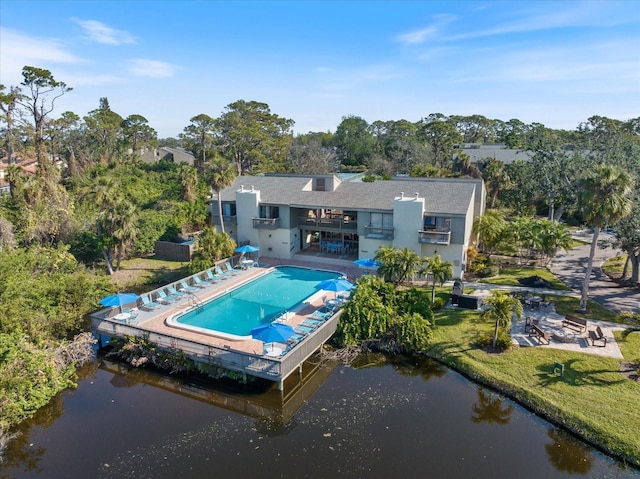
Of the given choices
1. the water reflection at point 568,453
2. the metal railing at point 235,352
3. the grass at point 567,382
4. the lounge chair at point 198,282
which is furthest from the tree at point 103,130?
the water reflection at point 568,453

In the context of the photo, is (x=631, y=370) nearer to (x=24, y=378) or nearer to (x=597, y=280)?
(x=597, y=280)

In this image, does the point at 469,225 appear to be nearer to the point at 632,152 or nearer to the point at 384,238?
the point at 384,238

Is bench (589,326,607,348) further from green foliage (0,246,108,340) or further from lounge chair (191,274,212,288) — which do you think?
green foliage (0,246,108,340)

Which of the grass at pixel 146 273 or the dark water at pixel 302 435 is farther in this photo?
the grass at pixel 146 273

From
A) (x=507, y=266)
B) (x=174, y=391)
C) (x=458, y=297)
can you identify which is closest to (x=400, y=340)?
(x=458, y=297)

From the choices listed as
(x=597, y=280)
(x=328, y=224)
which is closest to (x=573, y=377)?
→ (x=597, y=280)

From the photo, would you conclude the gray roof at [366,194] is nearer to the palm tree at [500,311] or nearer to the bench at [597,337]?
the palm tree at [500,311]

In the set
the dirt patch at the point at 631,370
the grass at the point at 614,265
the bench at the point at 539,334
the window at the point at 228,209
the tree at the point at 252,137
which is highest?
the tree at the point at 252,137
